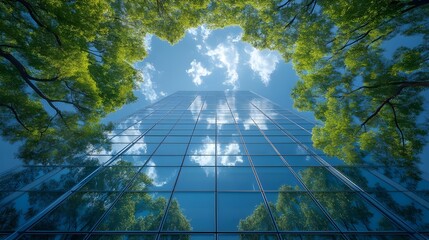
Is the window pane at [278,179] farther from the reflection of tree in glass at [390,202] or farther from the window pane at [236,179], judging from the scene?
the reflection of tree in glass at [390,202]

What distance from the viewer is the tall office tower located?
633 cm

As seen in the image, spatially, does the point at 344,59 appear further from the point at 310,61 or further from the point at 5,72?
the point at 5,72

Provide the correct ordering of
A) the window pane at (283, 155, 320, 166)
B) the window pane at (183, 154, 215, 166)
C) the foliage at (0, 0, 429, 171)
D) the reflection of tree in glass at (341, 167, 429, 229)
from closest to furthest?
1. the reflection of tree in glass at (341, 167, 429, 229)
2. the foliage at (0, 0, 429, 171)
3. the window pane at (183, 154, 215, 166)
4. the window pane at (283, 155, 320, 166)

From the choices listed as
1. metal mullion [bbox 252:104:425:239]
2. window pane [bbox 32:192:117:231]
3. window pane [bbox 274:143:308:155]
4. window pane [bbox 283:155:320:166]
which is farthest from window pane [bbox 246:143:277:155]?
window pane [bbox 32:192:117:231]

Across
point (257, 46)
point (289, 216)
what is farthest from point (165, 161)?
point (257, 46)

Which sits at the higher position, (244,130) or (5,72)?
(5,72)

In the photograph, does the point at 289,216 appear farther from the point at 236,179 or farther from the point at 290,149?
the point at 290,149

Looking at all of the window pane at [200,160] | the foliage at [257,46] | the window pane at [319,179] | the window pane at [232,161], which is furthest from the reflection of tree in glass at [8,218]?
the window pane at [319,179]

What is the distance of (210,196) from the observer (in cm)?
786

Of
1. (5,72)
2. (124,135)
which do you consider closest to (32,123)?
(5,72)

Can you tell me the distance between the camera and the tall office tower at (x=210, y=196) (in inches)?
249

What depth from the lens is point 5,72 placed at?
8.02 meters

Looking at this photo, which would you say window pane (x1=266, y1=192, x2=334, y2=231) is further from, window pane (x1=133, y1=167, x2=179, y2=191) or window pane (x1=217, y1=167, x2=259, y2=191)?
window pane (x1=133, y1=167, x2=179, y2=191)

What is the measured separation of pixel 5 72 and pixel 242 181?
34.1ft
